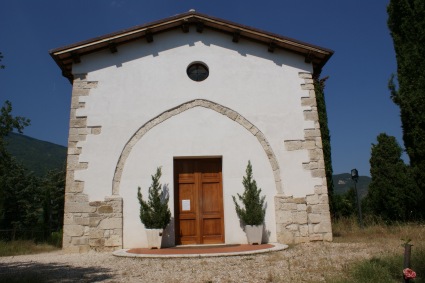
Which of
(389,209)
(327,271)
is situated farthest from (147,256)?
(389,209)

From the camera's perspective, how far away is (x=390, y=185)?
40.3 ft

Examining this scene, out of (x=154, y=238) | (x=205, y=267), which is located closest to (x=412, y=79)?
(x=154, y=238)

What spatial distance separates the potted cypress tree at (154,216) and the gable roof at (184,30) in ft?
12.6

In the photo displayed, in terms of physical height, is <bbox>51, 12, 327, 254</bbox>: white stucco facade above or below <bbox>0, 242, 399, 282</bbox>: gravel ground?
above

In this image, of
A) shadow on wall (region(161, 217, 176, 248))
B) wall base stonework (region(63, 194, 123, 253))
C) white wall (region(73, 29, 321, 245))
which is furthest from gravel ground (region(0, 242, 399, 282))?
white wall (region(73, 29, 321, 245))

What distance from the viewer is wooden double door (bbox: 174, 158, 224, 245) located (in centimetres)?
862

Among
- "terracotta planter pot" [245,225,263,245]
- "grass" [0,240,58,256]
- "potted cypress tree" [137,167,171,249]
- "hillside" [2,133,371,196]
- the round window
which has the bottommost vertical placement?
"grass" [0,240,58,256]

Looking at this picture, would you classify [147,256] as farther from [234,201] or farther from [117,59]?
[117,59]

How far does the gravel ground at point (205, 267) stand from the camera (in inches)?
183

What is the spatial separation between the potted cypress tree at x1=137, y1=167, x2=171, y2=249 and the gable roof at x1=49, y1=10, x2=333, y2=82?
3848 millimetres

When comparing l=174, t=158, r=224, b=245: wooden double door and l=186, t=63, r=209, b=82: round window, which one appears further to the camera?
l=186, t=63, r=209, b=82: round window

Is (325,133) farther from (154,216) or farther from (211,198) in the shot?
(154,216)

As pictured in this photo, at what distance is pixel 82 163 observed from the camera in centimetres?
842

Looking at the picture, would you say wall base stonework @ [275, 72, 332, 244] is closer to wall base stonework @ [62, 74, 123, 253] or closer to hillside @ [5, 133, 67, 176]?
wall base stonework @ [62, 74, 123, 253]
